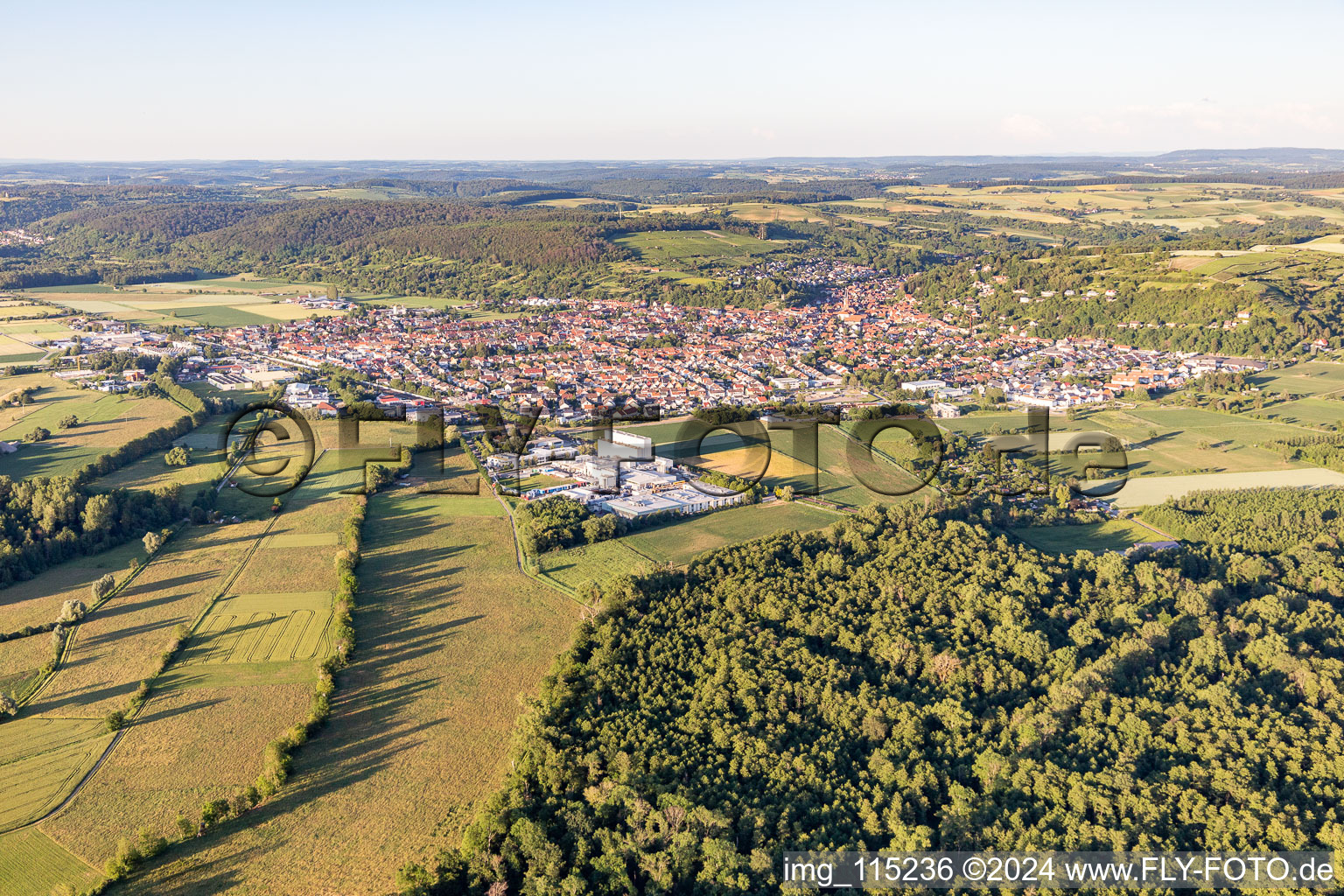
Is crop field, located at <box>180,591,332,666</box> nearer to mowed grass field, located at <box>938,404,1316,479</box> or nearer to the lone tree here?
the lone tree

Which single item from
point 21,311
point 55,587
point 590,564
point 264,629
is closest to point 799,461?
point 590,564

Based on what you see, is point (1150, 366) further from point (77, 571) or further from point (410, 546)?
point (77, 571)

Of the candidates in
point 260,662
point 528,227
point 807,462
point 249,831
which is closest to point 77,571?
point 260,662

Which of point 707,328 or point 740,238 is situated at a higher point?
point 740,238

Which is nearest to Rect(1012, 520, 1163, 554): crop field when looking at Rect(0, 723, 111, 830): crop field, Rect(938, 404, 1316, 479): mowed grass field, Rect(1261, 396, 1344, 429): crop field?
Rect(938, 404, 1316, 479): mowed grass field

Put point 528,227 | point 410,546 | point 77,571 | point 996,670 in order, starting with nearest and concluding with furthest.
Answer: point 996,670
point 77,571
point 410,546
point 528,227

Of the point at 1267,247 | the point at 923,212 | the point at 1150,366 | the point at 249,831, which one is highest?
the point at 923,212
